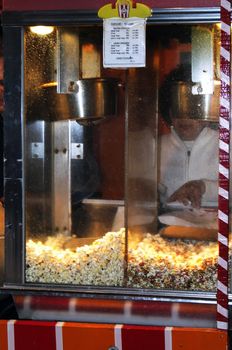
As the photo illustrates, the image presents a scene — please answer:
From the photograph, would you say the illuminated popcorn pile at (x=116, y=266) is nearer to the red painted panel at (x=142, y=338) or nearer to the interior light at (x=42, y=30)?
the red painted panel at (x=142, y=338)

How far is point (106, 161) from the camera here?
3.01 m

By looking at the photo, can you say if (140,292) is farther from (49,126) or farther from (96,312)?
(49,126)

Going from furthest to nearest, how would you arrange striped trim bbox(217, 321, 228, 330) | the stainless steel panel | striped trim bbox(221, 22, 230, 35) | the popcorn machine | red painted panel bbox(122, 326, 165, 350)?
the stainless steel panel < the popcorn machine < red painted panel bbox(122, 326, 165, 350) < striped trim bbox(217, 321, 228, 330) < striped trim bbox(221, 22, 230, 35)

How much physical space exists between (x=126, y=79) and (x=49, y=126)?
1.63 ft

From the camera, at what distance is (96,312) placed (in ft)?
8.75

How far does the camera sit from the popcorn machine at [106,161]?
2658 mm

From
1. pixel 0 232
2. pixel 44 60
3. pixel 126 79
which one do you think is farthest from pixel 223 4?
pixel 0 232

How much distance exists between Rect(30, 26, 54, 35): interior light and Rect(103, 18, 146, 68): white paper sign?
0.31 metres

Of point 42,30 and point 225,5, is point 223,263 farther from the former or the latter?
point 42,30

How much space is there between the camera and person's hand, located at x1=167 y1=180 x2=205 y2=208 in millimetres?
2912

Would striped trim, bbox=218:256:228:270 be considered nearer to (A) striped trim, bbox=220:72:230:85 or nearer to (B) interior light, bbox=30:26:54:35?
(A) striped trim, bbox=220:72:230:85

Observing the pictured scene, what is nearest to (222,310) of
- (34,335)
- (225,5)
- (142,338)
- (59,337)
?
(142,338)

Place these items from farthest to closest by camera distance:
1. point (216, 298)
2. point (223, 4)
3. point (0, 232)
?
point (0, 232)
point (216, 298)
point (223, 4)

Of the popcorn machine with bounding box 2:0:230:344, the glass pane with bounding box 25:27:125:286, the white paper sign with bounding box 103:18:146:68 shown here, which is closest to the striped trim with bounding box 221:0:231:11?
the popcorn machine with bounding box 2:0:230:344
